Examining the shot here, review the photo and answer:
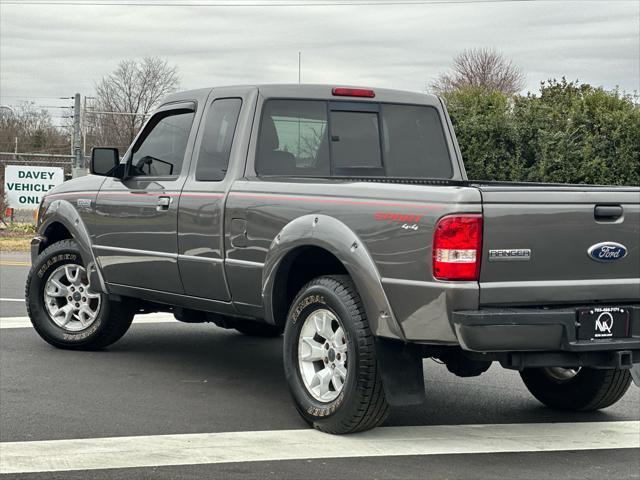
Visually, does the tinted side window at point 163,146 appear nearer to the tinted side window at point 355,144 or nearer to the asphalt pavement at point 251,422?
the tinted side window at point 355,144

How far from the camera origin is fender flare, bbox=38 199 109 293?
27.8 feet

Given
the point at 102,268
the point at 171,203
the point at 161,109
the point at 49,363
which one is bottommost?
the point at 49,363

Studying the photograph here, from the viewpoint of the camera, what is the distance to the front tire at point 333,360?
588cm

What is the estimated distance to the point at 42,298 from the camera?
894cm

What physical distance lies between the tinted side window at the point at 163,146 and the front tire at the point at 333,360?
1.93 metres

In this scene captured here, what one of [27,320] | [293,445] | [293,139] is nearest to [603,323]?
[293,445]

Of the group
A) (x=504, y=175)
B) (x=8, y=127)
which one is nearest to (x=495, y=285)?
(x=504, y=175)

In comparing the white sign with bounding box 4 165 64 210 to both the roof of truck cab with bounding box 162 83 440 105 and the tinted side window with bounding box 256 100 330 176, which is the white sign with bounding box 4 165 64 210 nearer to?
the roof of truck cab with bounding box 162 83 440 105

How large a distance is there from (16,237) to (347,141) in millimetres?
16878

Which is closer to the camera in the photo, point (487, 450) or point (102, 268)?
point (487, 450)

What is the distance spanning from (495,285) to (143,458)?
1983 mm

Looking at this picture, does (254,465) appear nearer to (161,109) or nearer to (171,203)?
(171,203)

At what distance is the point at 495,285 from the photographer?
5430 mm

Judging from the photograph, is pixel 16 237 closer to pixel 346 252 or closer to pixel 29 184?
pixel 29 184
